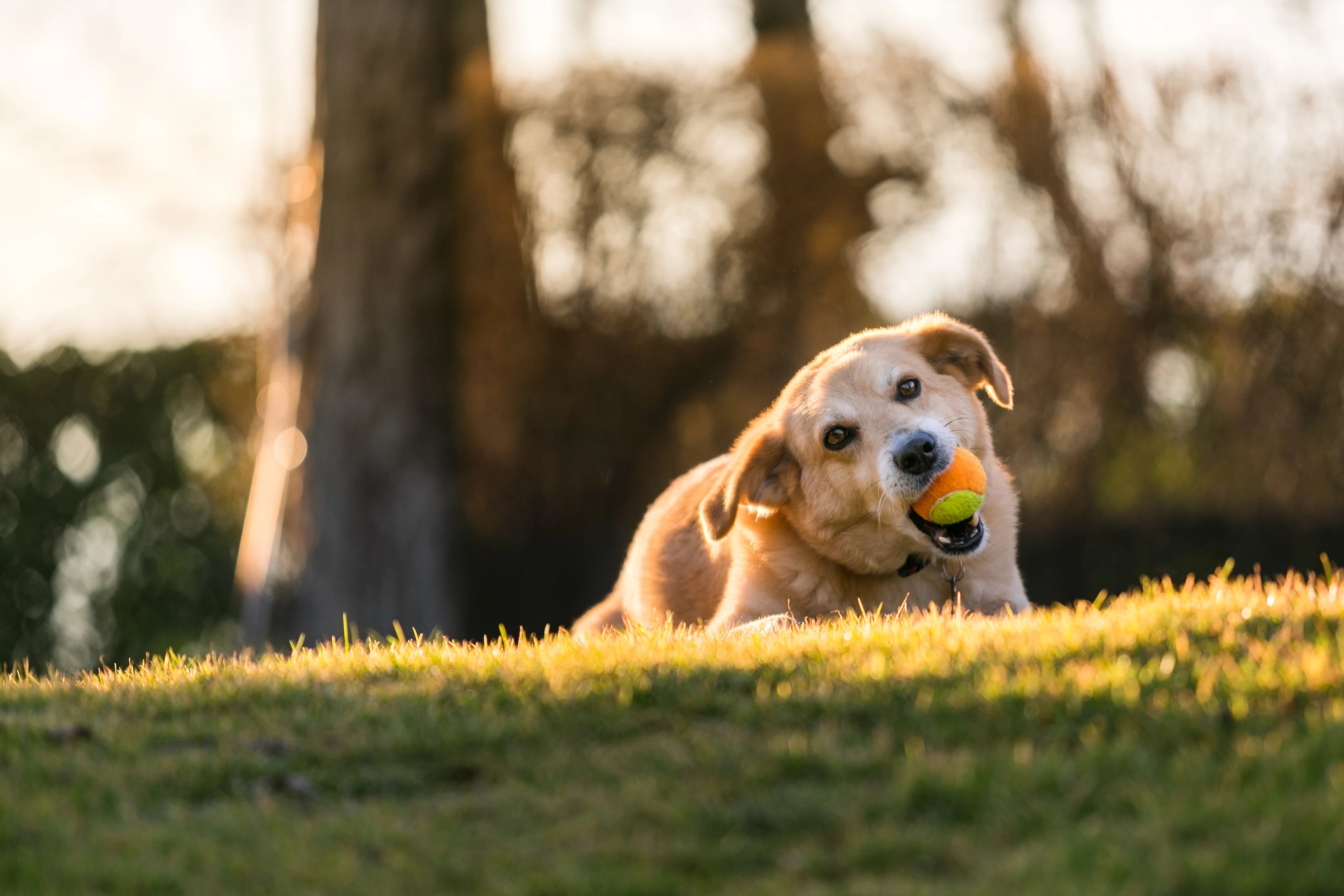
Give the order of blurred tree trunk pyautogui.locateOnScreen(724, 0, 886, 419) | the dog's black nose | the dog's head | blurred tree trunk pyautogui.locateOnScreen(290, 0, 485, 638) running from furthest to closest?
blurred tree trunk pyautogui.locateOnScreen(290, 0, 485, 638) → blurred tree trunk pyautogui.locateOnScreen(724, 0, 886, 419) → the dog's head → the dog's black nose

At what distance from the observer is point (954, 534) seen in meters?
6.31

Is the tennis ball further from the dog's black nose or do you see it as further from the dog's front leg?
the dog's front leg

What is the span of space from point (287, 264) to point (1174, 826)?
1204 centimetres

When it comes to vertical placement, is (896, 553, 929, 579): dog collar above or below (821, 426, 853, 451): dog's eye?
below

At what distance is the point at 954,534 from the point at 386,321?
8.09 meters

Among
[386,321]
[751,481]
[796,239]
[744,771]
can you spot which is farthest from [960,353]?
[386,321]

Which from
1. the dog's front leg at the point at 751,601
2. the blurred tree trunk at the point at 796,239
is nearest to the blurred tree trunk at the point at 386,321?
the blurred tree trunk at the point at 796,239

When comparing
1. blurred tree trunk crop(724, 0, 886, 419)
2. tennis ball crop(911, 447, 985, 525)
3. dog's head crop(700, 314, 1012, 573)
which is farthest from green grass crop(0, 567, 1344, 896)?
blurred tree trunk crop(724, 0, 886, 419)

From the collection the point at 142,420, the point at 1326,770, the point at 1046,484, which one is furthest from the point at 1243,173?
the point at 142,420

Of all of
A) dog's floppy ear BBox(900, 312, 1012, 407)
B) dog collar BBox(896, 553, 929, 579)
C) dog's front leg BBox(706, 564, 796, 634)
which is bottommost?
dog's front leg BBox(706, 564, 796, 634)

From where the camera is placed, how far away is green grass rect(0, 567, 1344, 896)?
322cm

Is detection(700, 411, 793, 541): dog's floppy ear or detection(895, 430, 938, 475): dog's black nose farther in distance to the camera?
detection(700, 411, 793, 541): dog's floppy ear

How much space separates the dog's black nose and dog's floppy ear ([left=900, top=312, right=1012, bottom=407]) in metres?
0.83

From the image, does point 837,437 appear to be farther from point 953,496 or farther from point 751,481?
point 953,496
